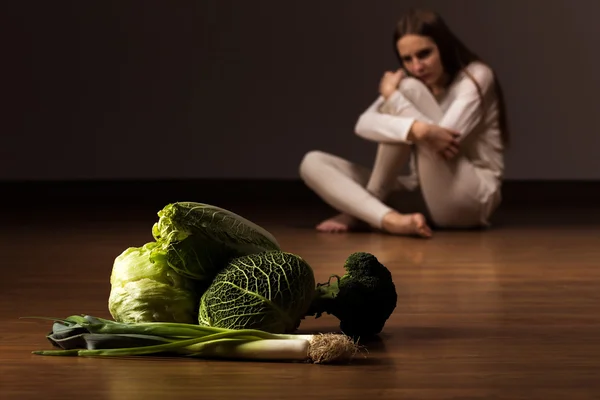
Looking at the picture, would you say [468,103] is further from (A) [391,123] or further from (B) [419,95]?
(A) [391,123]

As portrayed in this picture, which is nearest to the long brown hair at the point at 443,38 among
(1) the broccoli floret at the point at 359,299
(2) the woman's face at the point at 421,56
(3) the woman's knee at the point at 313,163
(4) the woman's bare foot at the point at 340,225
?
(2) the woman's face at the point at 421,56

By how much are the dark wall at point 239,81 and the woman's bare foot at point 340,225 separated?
9.01 ft

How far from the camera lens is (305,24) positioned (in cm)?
730

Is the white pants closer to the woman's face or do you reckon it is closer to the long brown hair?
the woman's face

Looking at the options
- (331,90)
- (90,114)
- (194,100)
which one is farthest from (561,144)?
(90,114)

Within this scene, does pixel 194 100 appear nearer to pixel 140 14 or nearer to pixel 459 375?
pixel 140 14

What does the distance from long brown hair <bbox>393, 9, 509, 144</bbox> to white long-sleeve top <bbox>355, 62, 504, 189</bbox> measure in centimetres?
2

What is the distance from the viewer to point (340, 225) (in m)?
4.57

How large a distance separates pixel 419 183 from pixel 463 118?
349 millimetres

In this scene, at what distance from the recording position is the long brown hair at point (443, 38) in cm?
442

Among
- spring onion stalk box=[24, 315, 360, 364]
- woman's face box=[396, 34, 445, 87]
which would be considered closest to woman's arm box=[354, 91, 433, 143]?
woman's face box=[396, 34, 445, 87]

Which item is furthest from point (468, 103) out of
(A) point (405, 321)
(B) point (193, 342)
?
(B) point (193, 342)

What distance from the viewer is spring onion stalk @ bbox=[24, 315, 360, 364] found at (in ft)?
6.55

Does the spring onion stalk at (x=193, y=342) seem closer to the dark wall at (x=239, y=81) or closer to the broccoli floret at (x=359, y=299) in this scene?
the broccoli floret at (x=359, y=299)
